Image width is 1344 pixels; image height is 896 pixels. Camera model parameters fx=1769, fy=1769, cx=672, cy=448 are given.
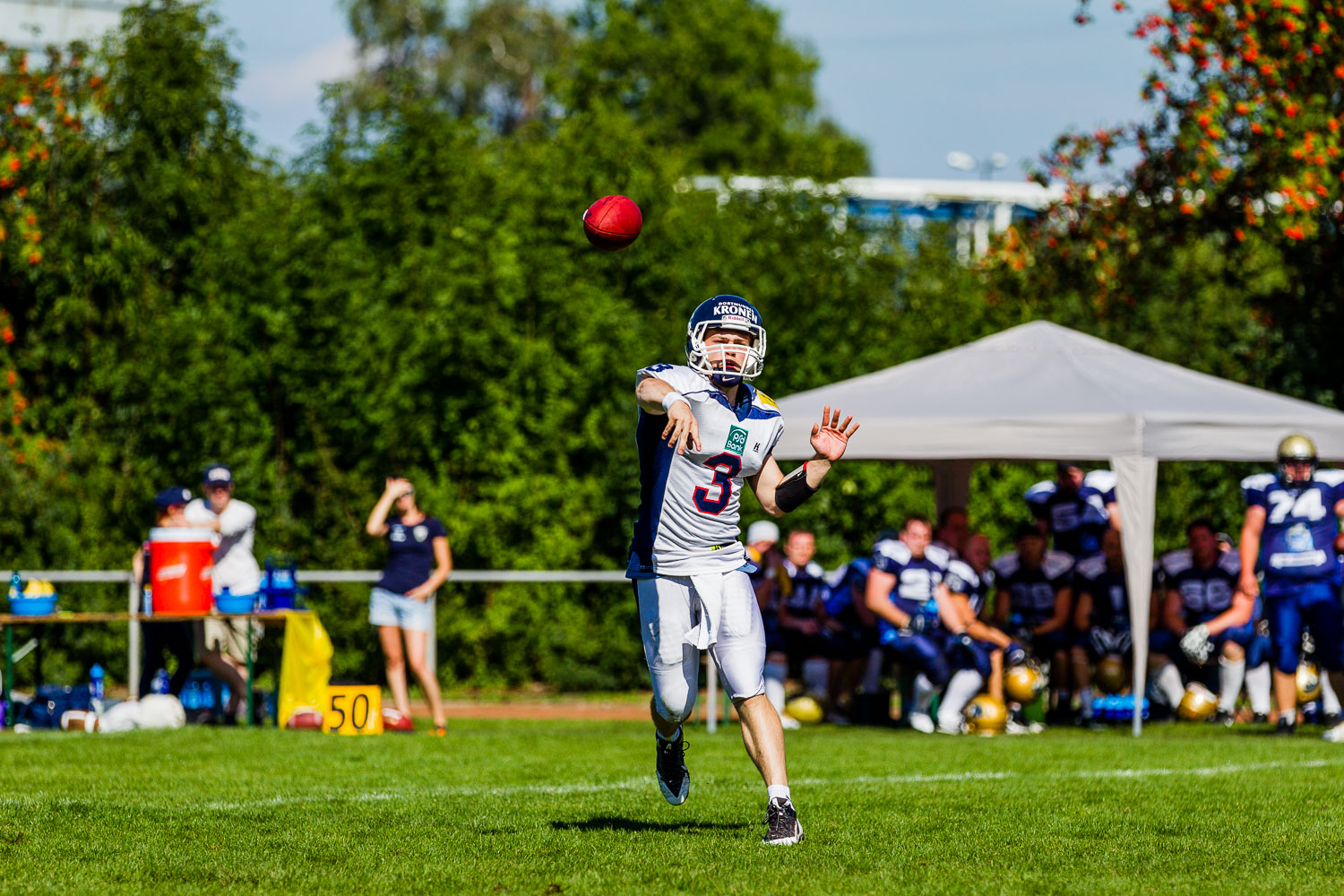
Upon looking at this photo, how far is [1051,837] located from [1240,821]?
99 centimetres

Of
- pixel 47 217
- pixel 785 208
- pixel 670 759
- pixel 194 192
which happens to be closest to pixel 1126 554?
pixel 670 759

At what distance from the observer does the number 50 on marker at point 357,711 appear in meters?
12.2

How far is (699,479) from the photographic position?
6609 millimetres

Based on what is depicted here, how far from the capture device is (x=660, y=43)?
4028 centimetres

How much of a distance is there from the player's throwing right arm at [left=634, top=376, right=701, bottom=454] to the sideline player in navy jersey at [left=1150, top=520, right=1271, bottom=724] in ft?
26.5

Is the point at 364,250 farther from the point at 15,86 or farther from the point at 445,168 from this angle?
the point at 15,86

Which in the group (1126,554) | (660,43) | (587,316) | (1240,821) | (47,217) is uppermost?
(660,43)

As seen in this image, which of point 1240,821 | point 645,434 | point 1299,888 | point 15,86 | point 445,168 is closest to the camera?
point 1299,888

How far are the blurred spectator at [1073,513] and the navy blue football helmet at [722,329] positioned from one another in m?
7.63

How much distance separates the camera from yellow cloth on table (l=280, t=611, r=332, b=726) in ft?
41.3

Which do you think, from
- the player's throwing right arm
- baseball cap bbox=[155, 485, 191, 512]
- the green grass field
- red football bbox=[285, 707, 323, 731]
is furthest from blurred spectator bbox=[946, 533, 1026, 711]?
the player's throwing right arm

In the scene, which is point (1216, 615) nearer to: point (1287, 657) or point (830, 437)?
point (1287, 657)

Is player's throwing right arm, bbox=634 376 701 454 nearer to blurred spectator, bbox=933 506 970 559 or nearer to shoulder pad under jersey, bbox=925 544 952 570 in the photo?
shoulder pad under jersey, bbox=925 544 952 570

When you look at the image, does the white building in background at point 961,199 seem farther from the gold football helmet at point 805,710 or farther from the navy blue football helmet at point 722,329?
the navy blue football helmet at point 722,329
